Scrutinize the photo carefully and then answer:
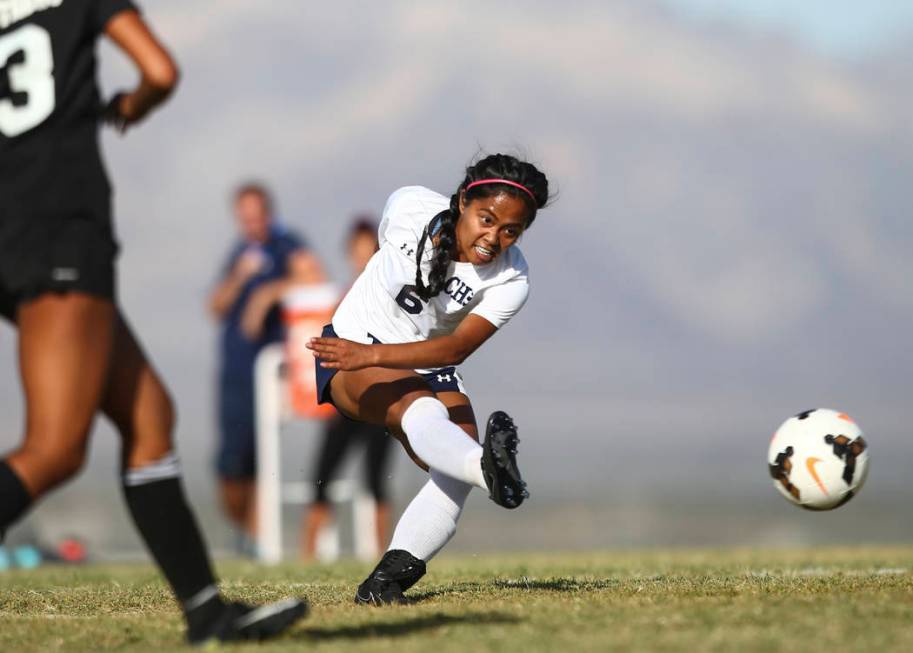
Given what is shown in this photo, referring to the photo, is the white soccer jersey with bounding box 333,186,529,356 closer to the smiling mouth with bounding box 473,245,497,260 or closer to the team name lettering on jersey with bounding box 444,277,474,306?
the team name lettering on jersey with bounding box 444,277,474,306

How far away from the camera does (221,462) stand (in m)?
13.8

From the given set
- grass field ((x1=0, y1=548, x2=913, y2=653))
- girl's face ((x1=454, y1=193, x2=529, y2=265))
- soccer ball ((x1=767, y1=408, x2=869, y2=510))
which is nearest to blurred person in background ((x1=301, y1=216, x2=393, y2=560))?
grass field ((x1=0, y1=548, x2=913, y2=653))

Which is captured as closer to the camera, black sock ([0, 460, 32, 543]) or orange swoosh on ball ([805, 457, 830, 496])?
black sock ([0, 460, 32, 543])

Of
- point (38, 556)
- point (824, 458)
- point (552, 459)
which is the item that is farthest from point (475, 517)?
point (824, 458)

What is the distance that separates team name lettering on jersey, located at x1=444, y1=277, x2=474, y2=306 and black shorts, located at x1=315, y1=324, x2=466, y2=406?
1.28 ft

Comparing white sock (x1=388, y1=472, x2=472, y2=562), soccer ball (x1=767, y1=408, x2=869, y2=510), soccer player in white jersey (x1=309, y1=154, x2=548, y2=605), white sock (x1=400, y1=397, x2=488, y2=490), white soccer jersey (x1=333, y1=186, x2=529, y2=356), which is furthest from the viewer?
soccer ball (x1=767, y1=408, x2=869, y2=510)

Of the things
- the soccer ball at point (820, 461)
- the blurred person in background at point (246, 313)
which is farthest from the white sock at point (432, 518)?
the blurred person in background at point (246, 313)

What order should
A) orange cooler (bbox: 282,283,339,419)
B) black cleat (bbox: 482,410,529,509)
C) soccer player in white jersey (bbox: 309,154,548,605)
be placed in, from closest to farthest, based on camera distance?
black cleat (bbox: 482,410,529,509), soccer player in white jersey (bbox: 309,154,548,605), orange cooler (bbox: 282,283,339,419)

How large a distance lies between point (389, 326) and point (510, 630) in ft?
6.03

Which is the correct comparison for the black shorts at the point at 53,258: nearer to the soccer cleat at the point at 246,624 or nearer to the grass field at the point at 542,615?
the soccer cleat at the point at 246,624

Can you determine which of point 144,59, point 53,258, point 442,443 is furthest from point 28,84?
point 442,443

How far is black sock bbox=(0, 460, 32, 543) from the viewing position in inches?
170

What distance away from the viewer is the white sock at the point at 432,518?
20.0ft

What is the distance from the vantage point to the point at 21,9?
4441 mm
